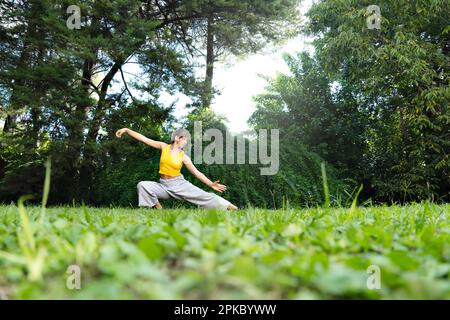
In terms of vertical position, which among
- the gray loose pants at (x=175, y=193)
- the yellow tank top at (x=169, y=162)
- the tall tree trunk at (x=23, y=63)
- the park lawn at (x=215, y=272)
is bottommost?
the park lawn at (x=215, y=272)

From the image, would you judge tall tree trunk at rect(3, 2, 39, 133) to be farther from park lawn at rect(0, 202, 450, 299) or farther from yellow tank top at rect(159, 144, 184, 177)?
park lawn at rect(0, 202, 450, 299)

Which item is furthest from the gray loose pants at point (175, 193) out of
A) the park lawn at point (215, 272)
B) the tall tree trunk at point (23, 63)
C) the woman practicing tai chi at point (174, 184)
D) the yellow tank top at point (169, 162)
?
the park lawn at point (215, 272)

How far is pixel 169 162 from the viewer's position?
6.57 m

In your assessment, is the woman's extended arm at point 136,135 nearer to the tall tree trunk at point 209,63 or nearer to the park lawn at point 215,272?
the tall tree trunk at point 209,63

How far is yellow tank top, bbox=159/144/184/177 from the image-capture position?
6.54 meters

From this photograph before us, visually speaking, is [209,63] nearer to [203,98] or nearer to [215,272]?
[203,98]

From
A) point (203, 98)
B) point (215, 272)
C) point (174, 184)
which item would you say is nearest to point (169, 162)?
point (174, 184)

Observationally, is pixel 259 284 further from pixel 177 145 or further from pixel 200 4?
pixel 200 4

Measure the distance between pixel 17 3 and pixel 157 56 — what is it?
483 centimetres

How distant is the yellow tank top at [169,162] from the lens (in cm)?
654

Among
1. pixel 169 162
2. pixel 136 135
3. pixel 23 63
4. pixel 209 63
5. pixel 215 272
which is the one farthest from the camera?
pixel 209 63

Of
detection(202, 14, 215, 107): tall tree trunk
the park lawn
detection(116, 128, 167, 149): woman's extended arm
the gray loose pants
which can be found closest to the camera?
the park lawn

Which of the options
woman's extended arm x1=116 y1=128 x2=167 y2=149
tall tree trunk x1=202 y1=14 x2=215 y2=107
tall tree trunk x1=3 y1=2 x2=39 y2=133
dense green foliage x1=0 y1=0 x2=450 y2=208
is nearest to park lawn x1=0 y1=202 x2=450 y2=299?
woman's extended arm x1=116 y1=128 x2=167 y2=149

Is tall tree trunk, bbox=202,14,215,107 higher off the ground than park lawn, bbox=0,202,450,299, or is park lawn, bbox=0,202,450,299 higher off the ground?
tall tree trunk, bbox=202,14,215,107
